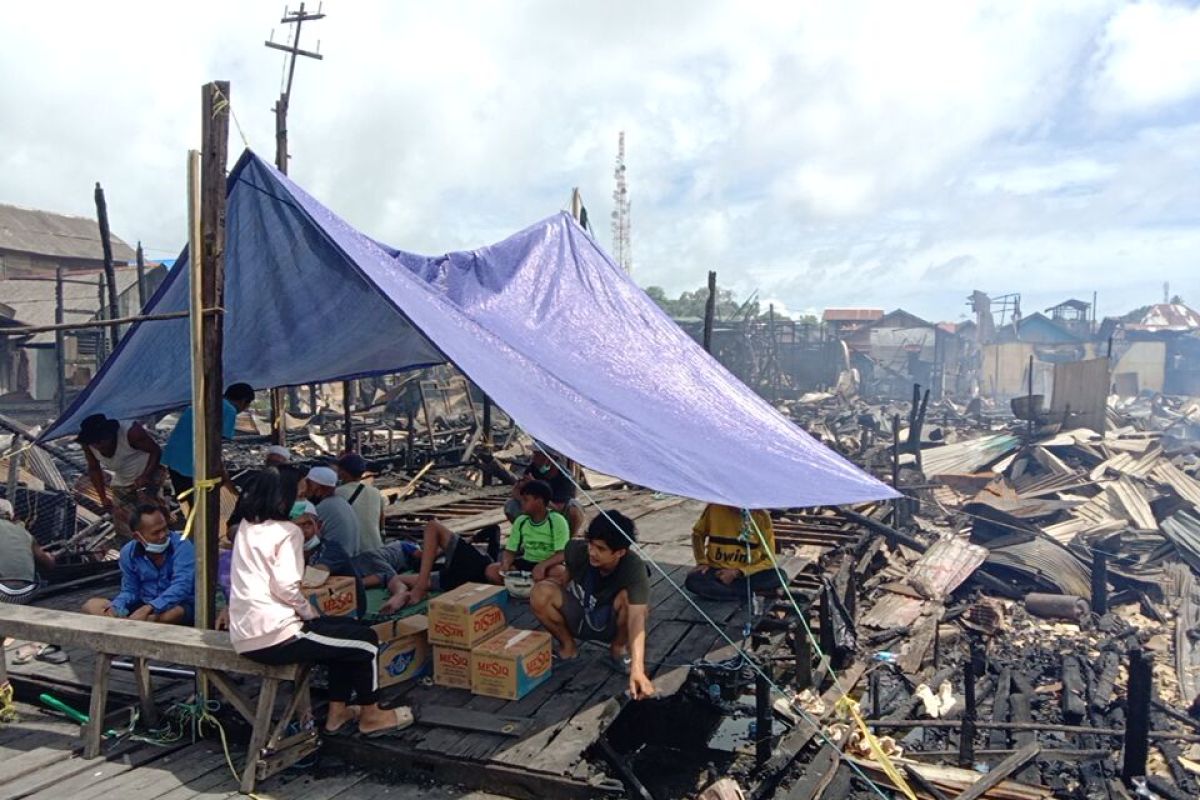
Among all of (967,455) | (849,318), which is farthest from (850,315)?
(967,455)

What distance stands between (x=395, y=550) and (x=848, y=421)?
23.7 meters

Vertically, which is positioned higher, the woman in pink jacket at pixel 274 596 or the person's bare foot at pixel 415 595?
the woman in pink jacket at pixel 274 596

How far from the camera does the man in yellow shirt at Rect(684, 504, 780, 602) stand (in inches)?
251

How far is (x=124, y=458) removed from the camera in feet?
23.1

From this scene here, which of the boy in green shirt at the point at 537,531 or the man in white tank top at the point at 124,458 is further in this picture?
the man in white tank top at the point at 124,458

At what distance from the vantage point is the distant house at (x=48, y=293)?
23609 mm

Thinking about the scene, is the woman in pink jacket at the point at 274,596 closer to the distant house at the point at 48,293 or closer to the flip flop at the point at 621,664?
the flip flop at the point at 621,664

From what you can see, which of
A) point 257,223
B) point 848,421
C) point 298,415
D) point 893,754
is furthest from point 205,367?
point 848,421

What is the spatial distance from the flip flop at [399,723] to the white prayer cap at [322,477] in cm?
209

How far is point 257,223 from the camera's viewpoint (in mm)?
5953

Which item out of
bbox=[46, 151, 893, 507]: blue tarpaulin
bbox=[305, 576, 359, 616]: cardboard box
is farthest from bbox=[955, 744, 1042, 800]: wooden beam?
bbox=[305, 576, 359, 616]: cardboard box

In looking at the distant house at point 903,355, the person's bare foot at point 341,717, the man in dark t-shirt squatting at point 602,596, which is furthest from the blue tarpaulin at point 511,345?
the distant house at point 903,355

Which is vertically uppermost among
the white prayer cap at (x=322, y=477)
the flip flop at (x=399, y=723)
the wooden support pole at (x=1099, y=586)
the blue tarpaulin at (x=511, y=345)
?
the blue tarpaulin at (x=511, y=345)

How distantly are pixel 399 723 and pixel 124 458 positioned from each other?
4.23 meters
